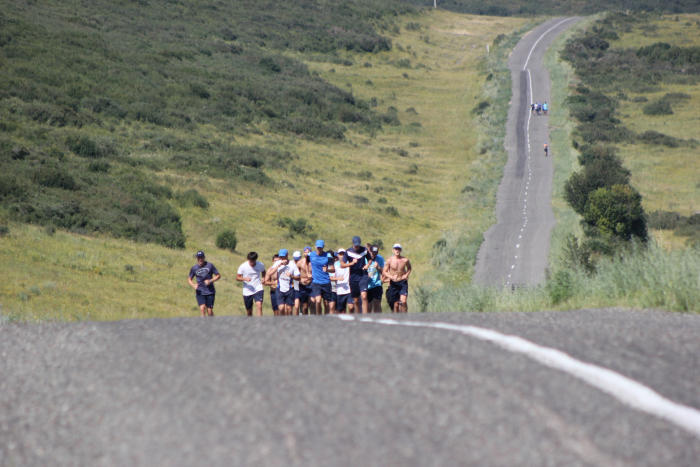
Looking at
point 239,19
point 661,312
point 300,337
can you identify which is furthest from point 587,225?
point 239,19

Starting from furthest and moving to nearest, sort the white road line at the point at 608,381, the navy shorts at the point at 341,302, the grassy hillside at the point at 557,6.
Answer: the grassy hillside at the point at 557,6
the navy shorts at the point at 341,302
the white road line at the point at 608,381

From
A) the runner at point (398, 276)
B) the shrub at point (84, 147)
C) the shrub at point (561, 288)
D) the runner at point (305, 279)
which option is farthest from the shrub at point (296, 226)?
the shrub at point (561, 288)

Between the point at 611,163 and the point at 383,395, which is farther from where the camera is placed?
the point at 611,163

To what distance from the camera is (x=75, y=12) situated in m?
64.8

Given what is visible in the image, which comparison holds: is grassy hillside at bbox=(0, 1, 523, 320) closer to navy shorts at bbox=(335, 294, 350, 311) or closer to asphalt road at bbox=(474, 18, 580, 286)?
asphalt road at bbox=(474, 18, 580, 286)

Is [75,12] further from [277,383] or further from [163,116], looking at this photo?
[277,383]

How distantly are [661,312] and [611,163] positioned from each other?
125 feet

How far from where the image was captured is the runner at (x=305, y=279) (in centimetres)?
1309

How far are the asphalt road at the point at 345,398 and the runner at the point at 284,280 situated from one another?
5.46m

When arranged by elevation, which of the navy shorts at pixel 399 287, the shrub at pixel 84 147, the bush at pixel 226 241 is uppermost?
the shrub at pixel 84 147

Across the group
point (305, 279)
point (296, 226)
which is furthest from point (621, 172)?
point (305, 279)

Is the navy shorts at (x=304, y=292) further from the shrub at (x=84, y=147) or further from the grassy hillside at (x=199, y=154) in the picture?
the shrub at (x=84, y=147)

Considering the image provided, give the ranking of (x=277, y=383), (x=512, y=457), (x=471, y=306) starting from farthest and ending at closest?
(x=471, y=306), (x=277, y=383), (x=512, y=457)

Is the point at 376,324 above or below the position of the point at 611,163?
below
